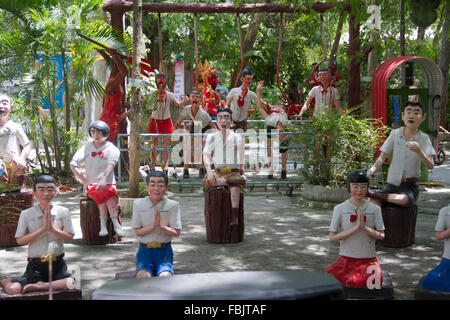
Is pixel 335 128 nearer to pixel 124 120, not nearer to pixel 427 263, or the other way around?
pixel 427 263

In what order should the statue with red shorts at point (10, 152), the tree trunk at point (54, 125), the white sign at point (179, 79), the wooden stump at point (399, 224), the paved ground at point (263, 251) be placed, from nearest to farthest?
the paved ground at point (263, 251), the wooden stump at point (399, 224), the statue with red shorts at point (10, 152), the tree trunk at point (54, 125), the white sign at point (179, 79)

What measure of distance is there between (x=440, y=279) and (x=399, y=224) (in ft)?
6.51

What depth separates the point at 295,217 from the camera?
26.1ft

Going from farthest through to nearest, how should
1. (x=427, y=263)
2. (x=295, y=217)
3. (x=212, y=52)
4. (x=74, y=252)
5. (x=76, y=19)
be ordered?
(x=212, y=52) < (x=76, y=19) < (x=295, y=217) < (x=74, y=252) < (x=427, y=263)

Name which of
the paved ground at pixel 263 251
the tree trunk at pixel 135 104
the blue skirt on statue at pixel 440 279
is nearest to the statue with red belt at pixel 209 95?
the paved ground at pixel 263 251

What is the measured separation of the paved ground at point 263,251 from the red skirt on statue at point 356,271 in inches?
15.7

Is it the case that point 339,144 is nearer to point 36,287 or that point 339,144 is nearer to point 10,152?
point 10,152

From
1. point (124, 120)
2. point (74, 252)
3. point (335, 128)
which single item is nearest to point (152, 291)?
point (74, 252)

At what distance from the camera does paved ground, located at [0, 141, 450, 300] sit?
18.1 feet

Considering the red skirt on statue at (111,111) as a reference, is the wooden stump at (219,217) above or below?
below

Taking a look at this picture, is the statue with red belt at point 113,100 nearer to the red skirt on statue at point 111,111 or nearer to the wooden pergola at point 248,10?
the red skirt on statue at point 111,111

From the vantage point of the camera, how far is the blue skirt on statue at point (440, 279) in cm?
435

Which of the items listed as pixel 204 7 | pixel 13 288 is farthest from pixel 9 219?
pixel 204 7

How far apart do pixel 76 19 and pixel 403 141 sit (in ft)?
18.1
